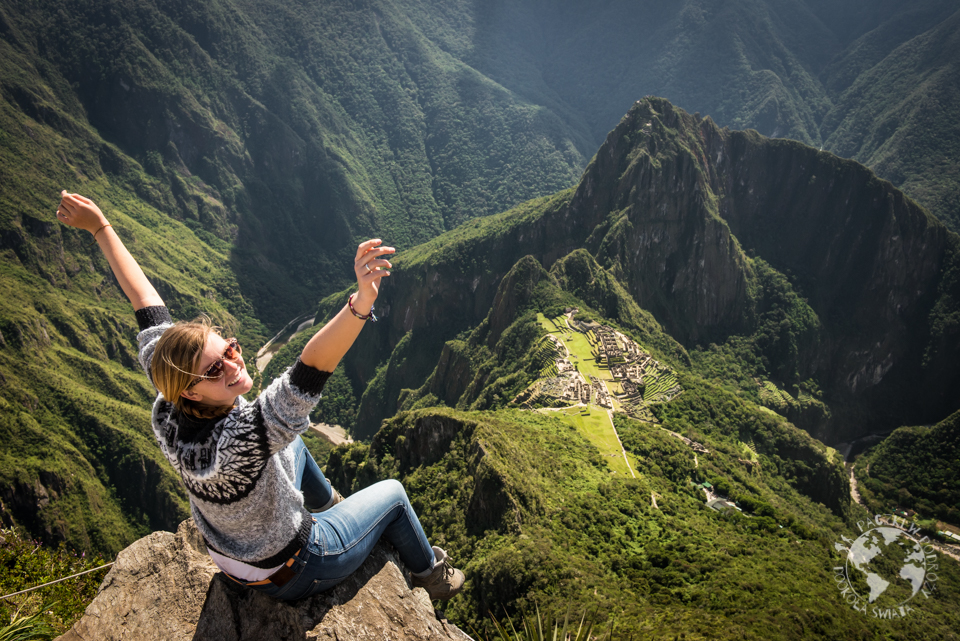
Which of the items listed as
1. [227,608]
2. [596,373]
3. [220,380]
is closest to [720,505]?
[596,373]

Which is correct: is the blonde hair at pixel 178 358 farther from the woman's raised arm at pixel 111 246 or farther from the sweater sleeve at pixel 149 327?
the woman's raised arm at pixel 111 246

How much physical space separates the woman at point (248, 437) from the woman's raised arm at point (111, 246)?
0.01 metres

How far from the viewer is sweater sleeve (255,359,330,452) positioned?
4598 millimetres

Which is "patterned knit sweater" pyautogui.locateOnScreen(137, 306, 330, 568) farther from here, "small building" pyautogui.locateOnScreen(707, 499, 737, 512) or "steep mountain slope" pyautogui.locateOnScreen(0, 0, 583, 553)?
"steep mountain slope" pyautogui.locateOnScreen(0, 0, 583, 553)

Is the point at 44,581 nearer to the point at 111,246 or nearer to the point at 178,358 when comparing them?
the point at 111,246

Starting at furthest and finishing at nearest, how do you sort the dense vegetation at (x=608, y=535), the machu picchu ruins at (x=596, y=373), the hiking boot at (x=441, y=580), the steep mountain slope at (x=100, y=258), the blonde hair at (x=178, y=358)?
the steep mountain slope at (x=100, y=258), the machu picchu ruins at (x=596, y=373), the dense vegetation at (x=608, y=535), the hiking boot at (x=441, y=580), the blonde hair at (x=178, y=358)

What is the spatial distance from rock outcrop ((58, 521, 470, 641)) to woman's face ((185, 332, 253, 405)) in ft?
10.1

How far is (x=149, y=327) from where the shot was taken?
600 cm

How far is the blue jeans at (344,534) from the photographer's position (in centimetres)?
609

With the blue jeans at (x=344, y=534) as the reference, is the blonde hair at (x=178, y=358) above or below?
above

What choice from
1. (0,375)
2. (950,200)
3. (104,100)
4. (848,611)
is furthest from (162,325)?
(104,100)

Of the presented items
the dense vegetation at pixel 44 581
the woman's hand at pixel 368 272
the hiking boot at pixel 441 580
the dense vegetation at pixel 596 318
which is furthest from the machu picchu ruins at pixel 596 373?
the woman's hand at pixel 368 272

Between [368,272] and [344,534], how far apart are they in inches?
133

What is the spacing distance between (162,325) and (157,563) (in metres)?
3.73
